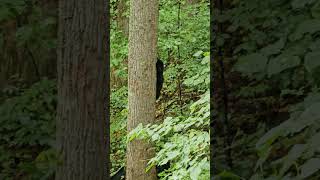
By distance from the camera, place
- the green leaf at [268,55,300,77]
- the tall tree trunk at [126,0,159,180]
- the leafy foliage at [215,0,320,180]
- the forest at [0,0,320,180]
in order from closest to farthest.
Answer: the leafy foliage at [215,0,320,180], the green leaf at [268,55,300,77], the forest at [0,0,320,180], the tall tree trunk at [126,0,159,180]

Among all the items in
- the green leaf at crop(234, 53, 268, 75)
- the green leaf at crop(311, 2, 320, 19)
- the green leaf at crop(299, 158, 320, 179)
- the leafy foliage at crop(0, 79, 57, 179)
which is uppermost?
the green leaf at crop(311, 2, 320, 19)

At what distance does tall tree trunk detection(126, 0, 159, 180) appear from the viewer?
8258 millimetres

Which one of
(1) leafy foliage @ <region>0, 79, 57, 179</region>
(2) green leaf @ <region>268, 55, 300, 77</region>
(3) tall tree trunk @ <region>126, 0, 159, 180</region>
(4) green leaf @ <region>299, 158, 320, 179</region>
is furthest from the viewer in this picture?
(3) tall tree trunk @ <region>126, 0, 159, 180</region>

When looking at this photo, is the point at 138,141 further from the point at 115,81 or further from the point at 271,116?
the point at 115,81

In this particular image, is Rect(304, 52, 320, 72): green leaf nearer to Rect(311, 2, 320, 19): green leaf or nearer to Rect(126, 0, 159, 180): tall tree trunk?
Rect(311, 2, 320, 19): green leaf

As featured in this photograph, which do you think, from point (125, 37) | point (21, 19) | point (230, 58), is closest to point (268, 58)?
point (230, 58)

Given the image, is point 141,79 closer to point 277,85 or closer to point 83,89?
point 277,85

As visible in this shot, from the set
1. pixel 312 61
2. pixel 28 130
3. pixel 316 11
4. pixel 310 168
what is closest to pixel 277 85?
pixel 28 130

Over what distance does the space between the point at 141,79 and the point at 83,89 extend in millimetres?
4088

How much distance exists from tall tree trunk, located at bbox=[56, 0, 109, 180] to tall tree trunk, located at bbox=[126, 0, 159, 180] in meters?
3.90

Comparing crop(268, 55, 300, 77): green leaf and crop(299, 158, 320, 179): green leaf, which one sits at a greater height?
crop(268, 55, 300, 77): green leaf

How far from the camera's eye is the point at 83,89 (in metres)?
4.23

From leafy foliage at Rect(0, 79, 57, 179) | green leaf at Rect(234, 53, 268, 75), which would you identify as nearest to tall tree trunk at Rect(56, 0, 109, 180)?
leafy foliage at Rect(0, 79, 57, 179)

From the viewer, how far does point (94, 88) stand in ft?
13.9
